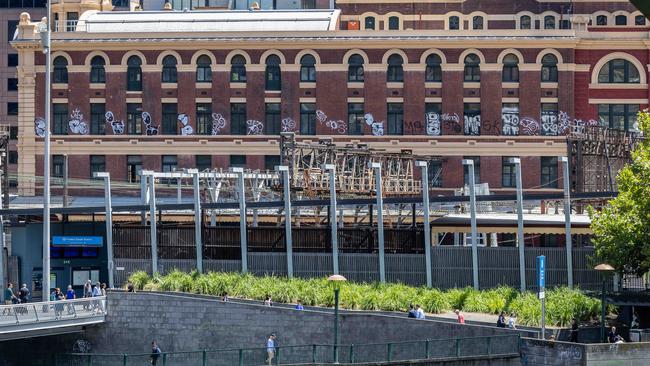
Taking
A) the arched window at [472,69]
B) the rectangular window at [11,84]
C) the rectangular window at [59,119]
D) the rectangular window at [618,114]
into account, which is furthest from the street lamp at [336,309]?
the rectangular window at [11,84]

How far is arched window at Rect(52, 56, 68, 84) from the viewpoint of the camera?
4146 inches

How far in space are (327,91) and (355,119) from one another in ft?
7.80

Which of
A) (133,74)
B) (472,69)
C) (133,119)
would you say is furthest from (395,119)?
Answer: (133,74)

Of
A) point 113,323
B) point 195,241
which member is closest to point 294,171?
point 195,241

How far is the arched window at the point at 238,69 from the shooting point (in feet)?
343

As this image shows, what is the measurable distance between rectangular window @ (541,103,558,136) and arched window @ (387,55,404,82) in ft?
27.7

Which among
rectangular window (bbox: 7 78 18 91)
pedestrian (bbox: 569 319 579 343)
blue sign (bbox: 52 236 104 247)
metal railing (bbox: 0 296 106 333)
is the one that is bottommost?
pedestrian (bbox: 569 319 579 343)

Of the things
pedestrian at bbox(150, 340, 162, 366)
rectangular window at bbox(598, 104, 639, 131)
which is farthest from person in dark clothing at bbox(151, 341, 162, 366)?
rectangular window at bbox(598, 104, 639, 131)

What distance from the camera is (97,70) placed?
10531cm

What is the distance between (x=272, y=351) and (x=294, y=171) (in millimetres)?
24626

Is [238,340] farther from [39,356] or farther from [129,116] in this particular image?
[129,116]

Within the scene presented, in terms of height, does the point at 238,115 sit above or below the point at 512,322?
above

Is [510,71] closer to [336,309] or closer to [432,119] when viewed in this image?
[432,119]

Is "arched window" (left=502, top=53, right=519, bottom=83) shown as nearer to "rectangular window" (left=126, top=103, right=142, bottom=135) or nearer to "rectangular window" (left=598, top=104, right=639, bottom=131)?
"rectangular window" (left=598, top=104, right=639, bottom=131)
